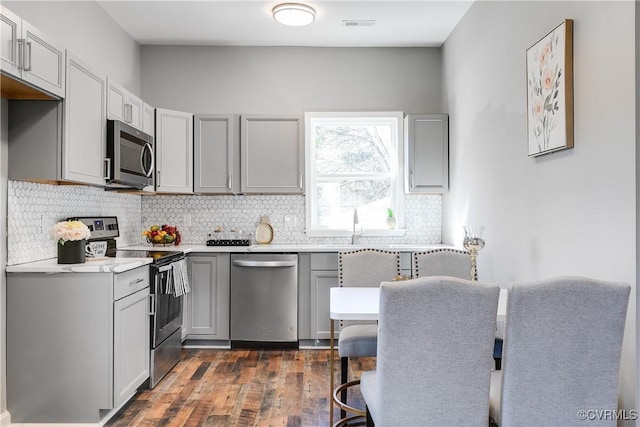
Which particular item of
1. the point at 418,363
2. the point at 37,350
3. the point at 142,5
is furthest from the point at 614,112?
the point at 142,5

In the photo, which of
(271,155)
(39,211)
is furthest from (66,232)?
(271,155)

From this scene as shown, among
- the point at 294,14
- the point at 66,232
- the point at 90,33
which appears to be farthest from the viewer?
the point at 294,14

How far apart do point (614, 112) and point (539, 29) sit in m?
0.90

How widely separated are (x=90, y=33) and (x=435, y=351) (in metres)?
3.46

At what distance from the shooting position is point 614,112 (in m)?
1.86

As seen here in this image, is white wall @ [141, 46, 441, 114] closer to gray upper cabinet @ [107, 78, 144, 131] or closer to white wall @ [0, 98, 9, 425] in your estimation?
gray upper cabinet @ [107, 78, 144, 131]

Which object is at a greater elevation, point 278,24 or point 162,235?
point 278,24

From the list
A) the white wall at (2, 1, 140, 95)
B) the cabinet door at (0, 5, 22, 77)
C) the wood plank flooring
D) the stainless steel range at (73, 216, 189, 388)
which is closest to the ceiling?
the white wall at (2, 1, 140, 95)

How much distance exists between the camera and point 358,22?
3.98 metres

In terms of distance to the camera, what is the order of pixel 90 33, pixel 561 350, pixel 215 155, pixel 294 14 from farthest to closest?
pixel 215 155, pixel 294 14, pixel 90 33, pixel 561 350

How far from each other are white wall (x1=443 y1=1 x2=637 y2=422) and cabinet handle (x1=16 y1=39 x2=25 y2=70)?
2686 millimetres

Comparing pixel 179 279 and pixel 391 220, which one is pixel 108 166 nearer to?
pixel 179 279

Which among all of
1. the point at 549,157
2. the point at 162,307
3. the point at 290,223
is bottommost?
the point at 162,307

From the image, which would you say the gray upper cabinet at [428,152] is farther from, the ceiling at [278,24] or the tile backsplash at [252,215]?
the ceiling at [278,24]
